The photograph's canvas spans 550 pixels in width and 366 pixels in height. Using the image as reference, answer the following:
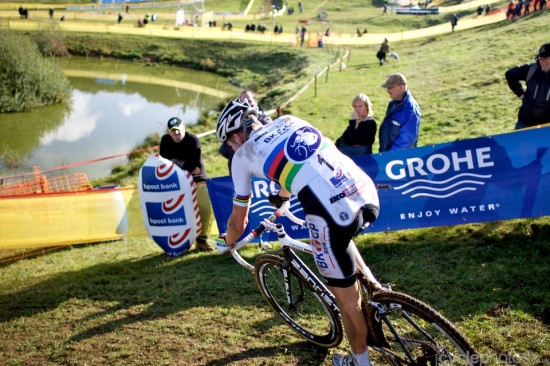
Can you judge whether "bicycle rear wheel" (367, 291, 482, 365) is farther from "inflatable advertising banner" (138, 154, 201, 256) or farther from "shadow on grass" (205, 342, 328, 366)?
"inflatable advertising banner" (138, 154, 201, 256)

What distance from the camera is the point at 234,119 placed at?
4.64 meters

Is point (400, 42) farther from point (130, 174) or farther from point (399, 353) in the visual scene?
point (399, 353)

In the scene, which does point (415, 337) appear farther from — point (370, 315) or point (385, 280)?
point (385, 280)

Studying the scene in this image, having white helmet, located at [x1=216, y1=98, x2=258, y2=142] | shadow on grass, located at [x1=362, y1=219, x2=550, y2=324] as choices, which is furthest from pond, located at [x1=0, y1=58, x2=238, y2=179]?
white helmet, located at [x1=216, y1=98, x2=258, y2=142]

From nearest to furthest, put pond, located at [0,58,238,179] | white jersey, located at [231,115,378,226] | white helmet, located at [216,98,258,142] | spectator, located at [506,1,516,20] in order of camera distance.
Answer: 1. white jersey, located at [231,115,378,226]
2. white helmet, located at [216,98,258,142]
3. pond, located at [0,58,238,179]
4. spectator, located at [506,1,516,20]

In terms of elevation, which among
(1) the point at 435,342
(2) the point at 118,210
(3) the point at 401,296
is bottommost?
(2) the point at 118,210

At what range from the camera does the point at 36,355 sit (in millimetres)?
6062

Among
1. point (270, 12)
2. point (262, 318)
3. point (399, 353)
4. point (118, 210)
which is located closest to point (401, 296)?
point (399, 353)

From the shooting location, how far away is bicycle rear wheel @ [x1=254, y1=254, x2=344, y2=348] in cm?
544

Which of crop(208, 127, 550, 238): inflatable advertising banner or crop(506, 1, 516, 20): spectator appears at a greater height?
crop(506, 1, 516, 20): spectator

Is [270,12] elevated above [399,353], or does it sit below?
above

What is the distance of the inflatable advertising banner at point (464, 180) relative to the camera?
24.1 feet

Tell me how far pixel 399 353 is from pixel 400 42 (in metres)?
43.3

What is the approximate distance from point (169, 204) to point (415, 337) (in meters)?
5.33
